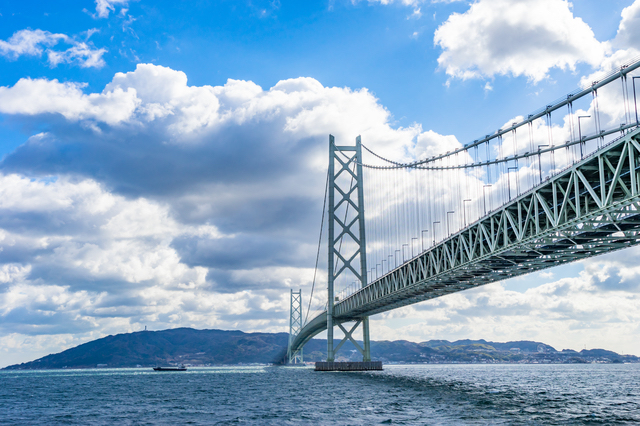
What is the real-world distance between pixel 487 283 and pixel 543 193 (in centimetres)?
1992

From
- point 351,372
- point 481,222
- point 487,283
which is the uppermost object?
point 481,222

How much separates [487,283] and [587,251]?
15513mm

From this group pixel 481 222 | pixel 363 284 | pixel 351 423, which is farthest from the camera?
pixel 363 284

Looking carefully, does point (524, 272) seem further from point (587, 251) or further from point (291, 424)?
point (291, 424)

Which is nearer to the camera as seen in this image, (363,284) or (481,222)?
(481,222)

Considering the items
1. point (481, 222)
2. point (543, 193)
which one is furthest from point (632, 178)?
point (481, 222)

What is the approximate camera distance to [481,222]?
131 ft

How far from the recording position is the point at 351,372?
81.1 m

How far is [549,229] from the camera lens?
3147 cm

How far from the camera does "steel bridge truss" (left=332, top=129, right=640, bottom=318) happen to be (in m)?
26.2

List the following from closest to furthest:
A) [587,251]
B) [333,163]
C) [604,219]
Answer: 1. [604,219]
2. [587,251]
3. [333,163]

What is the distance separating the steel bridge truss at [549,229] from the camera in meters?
26.2

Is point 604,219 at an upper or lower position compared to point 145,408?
upper

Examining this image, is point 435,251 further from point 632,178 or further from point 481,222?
point 632,178
